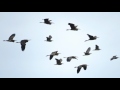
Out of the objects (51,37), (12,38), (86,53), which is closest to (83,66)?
(86,53)

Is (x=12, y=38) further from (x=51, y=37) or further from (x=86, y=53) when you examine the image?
(x=86, y=53)

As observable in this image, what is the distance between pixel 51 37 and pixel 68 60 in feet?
8.13

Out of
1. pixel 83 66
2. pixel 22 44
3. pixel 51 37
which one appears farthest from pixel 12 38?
pixel 83 66

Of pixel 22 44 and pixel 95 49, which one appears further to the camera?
pixel 95 49

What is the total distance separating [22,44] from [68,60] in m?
4.16

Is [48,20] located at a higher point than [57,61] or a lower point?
higher

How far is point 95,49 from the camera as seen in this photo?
3309 cm

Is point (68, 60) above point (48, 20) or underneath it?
underneath

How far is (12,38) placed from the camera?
30703 mm
